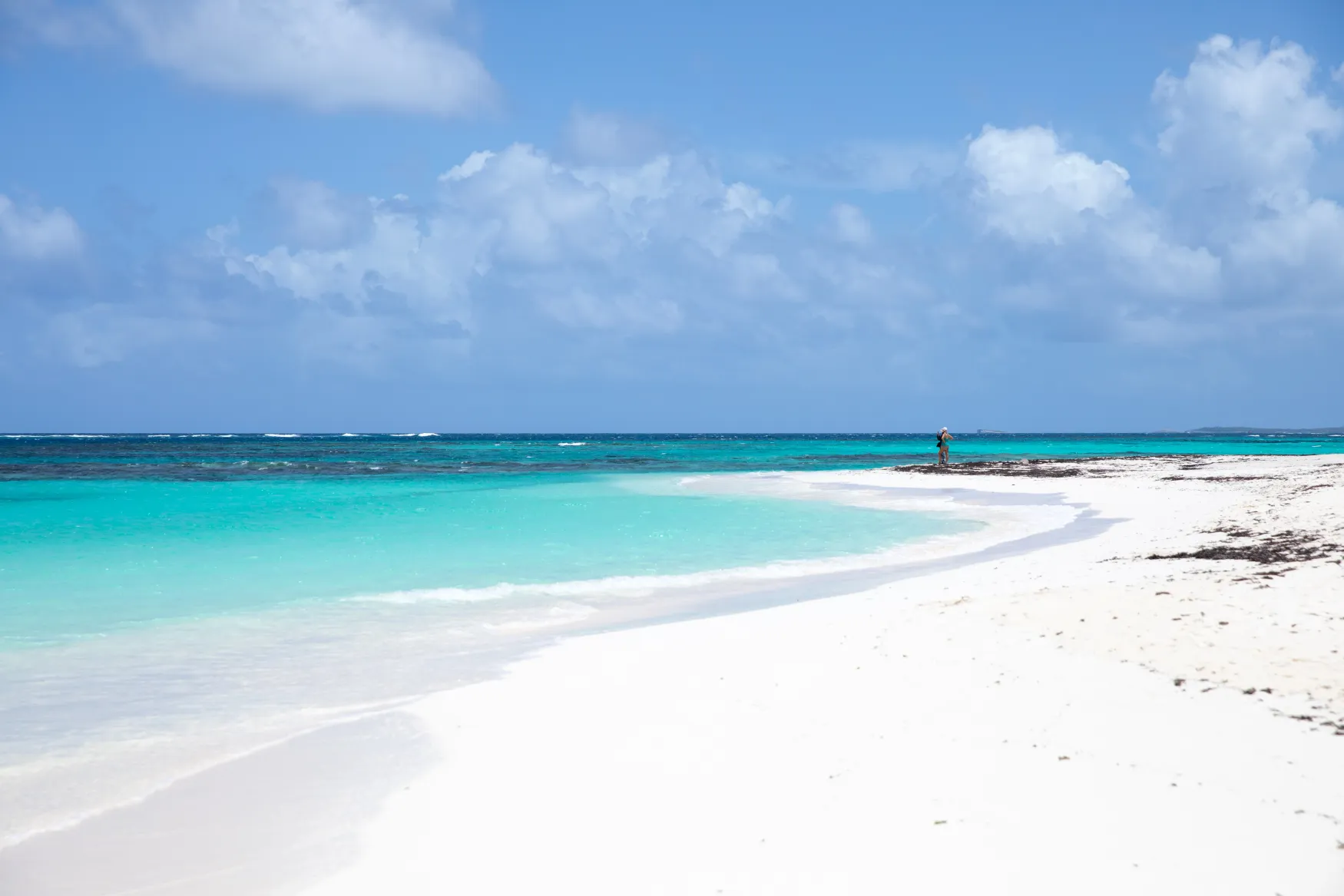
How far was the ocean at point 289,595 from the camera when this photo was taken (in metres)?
7.63

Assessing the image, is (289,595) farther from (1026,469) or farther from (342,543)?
(1026,469)

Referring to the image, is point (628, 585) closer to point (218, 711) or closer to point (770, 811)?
point (218, 711)

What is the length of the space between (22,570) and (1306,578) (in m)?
21.8

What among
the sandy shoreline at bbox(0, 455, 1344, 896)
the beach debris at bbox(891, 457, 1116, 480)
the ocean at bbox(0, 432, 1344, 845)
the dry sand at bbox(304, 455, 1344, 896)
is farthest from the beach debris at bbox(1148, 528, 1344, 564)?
the beach debris at bbox(891, 457, 1116, 480)

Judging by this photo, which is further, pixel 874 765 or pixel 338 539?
pixel 338 539

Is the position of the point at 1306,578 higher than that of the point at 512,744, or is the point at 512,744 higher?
the point at 1306,578

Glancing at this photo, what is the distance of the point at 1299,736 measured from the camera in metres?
6.24

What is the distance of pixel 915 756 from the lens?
630cm

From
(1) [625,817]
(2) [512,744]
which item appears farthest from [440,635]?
(1) [625,817]

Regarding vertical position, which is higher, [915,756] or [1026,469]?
[1026,469]

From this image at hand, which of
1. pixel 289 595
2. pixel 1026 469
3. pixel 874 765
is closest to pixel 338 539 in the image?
pixel 289 595

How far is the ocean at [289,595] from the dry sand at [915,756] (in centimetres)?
177

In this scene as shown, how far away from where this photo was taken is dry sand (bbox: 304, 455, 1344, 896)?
4898 millimetres

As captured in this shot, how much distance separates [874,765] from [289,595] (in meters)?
11.3
